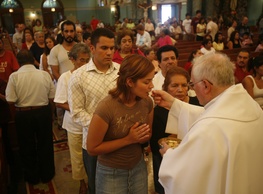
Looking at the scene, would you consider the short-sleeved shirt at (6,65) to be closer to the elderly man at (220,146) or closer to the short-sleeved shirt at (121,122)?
the short-sleeved shirt at (121,122)

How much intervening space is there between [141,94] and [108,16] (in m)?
22.9

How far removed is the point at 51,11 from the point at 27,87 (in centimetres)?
2267

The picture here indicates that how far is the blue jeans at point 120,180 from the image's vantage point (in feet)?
6.05

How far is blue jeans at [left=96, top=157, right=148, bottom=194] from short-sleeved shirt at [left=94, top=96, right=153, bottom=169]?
4 centimetres

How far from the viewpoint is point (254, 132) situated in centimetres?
146

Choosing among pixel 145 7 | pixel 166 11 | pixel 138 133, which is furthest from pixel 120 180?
pixel 166 11

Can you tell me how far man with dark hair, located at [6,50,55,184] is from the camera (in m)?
→ 3.10

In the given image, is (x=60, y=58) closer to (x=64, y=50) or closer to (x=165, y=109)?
(x=64, y=50)

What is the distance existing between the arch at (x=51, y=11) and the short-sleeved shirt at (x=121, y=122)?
2370 cm

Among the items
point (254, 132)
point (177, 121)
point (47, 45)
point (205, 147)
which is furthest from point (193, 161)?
point (47, 45)

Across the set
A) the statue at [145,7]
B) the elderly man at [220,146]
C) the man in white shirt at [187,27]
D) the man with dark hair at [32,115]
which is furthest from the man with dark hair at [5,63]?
the statue at [145,7]

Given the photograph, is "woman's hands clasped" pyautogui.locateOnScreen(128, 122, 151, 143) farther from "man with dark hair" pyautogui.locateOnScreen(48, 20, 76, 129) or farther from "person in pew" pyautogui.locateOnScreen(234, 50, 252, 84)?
"person in pew" pyautogui.locateOnScreen(234, 50, 252, 84)

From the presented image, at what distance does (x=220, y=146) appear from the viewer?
4.60 ft

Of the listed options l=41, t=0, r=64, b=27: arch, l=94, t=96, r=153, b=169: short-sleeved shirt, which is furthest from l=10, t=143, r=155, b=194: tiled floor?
l=41, t=0, r=64, b=27: arch
